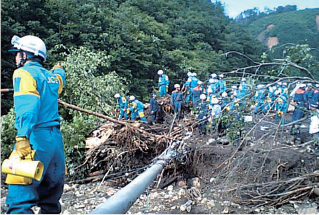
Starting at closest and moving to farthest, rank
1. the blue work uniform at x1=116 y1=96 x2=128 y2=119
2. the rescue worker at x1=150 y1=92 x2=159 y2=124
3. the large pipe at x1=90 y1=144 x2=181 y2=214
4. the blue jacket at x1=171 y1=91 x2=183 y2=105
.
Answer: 1. the large pipe at x1=90 y1=144 x2=181 y2=214
2. the blue jacket at x1=171 y1=91 x2=183 y2=105
3. the rescue worker at x1=150 y1=92 x2=159 y2=124
4. the blue work uniform at x1=116 y1=96 x2=128 y2=119

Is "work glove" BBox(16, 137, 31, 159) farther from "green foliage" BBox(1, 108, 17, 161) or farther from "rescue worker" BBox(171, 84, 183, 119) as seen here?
"rescue worker" BBox(171, 84, 183, 119)

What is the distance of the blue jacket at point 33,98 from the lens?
204cm

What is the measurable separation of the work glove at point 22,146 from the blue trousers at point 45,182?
16 centimetres

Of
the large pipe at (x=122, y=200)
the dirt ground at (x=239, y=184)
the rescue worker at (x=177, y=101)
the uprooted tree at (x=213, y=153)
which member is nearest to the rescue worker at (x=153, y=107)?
the rescue worker at (x=177, y=101)

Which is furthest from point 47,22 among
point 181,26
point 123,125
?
point 181,26

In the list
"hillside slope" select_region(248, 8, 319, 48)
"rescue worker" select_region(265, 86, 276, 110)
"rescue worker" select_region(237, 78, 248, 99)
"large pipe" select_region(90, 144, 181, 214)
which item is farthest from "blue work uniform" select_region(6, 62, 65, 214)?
"hillside slope" select_region(248, 8, 319, 48)

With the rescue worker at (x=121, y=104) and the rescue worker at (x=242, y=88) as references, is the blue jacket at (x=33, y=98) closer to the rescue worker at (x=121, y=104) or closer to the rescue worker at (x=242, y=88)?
the rescue worker at (x=242, y=88)

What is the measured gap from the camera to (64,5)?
56.9ft

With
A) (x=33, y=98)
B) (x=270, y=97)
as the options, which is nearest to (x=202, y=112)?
(x=270, y=97)

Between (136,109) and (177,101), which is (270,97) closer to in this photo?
(177,101)

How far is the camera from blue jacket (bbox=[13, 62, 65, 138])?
80.5 inches

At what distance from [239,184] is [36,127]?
3066 millimetres

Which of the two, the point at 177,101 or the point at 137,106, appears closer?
the point at 177,101

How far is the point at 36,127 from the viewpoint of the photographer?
2264 mm
